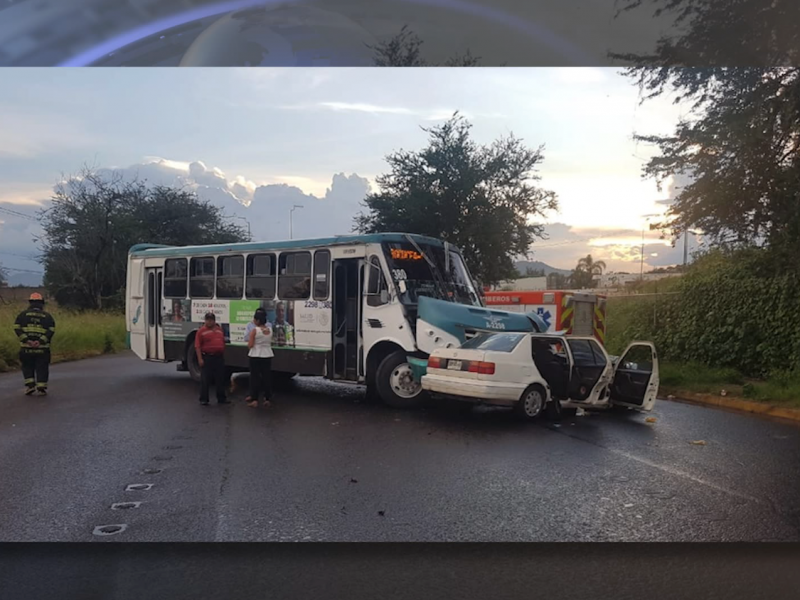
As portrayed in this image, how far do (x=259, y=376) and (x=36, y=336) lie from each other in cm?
415

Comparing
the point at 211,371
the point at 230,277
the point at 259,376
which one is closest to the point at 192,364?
the point at 230,277

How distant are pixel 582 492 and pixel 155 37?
525 cm

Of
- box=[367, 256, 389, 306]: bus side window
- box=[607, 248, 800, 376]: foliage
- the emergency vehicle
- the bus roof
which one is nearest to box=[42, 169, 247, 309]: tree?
the bus roof

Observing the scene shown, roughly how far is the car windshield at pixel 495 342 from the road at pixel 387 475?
1.09 m

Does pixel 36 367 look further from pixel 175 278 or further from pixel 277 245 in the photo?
pixel 277 245

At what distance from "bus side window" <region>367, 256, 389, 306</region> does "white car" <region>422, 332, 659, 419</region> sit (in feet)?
5.04

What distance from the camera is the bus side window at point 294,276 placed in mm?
12859

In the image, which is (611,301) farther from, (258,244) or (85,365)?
(85,365)

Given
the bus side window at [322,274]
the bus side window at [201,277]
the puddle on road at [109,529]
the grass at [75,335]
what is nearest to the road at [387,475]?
the puddle on road at [109,529]

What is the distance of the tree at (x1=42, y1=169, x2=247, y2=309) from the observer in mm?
12422

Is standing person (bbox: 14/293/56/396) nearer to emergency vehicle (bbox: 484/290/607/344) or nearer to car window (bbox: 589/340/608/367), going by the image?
emergency vehicle (bbox: 484/290/607/344)

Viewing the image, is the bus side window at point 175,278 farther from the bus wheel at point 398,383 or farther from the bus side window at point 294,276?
the bus wheel at point 398,383

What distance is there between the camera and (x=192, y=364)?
15.2m

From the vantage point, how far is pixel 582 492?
22.1 feet
